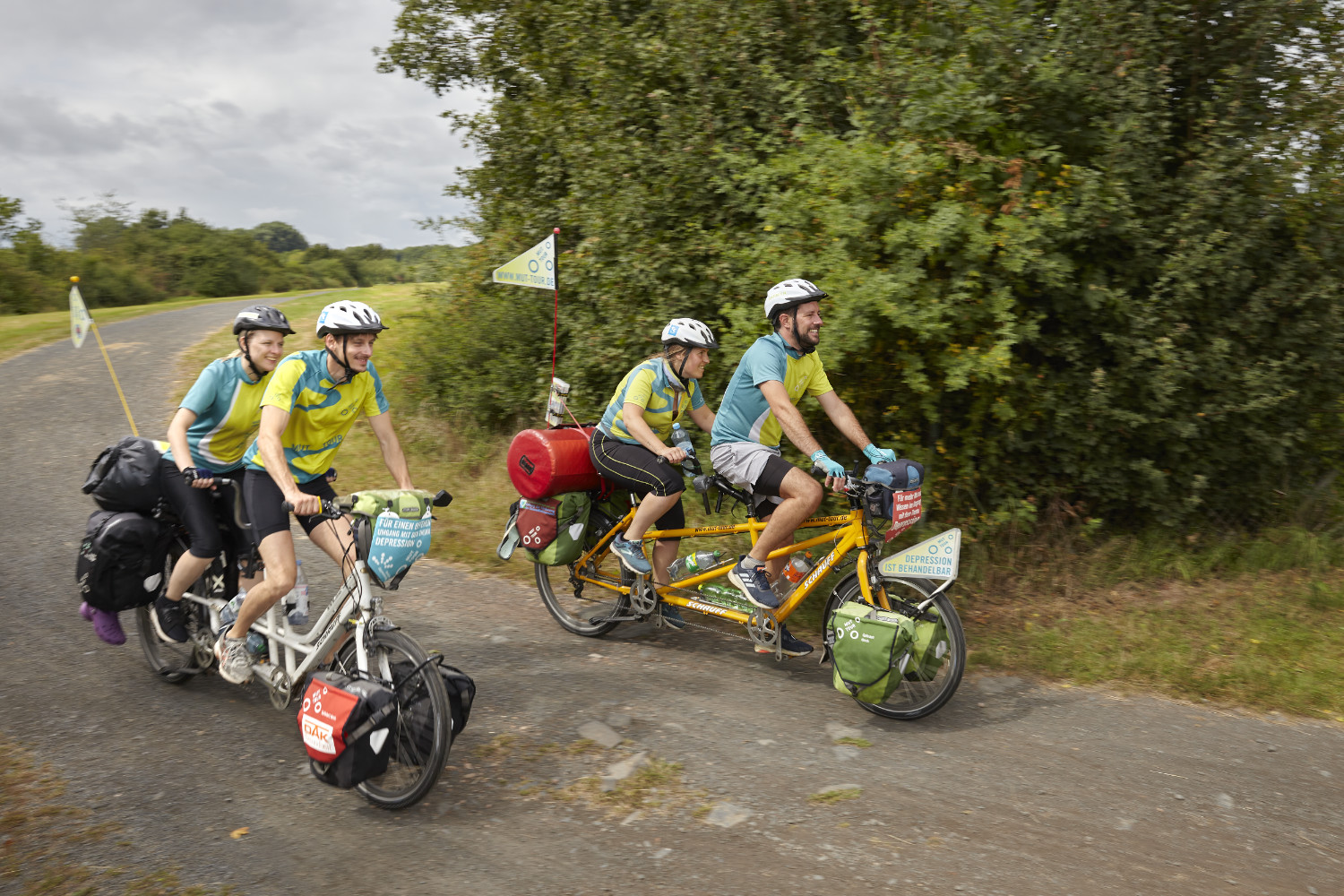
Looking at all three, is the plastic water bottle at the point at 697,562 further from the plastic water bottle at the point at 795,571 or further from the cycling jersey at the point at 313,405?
the cycling jersey at the point at 313,405

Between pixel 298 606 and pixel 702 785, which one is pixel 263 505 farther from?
pixel 702 785

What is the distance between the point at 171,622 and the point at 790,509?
11.6 ft

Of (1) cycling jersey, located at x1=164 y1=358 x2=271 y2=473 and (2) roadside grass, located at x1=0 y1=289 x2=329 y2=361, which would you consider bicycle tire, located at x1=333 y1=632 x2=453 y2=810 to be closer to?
(1) cycling jersey, located at x1=164 y1=358 x2=271 y2=473

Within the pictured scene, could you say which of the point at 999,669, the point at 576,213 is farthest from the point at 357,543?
the point at 576,213

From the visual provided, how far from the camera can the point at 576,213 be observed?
975 centimetres

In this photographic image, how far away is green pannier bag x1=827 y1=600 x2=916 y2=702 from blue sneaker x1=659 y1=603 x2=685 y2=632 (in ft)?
4.61

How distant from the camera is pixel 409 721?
4.01 meters

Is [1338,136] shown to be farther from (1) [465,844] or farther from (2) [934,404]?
(1) [465,844]

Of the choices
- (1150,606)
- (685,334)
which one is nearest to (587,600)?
(685,334)

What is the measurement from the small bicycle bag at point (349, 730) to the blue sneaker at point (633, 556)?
7.08 ft

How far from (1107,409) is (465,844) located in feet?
17.4

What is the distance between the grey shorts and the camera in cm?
538

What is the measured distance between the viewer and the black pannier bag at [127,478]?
16.6 feet

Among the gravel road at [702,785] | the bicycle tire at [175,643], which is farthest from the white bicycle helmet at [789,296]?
the bicycle tire at [175,643]
